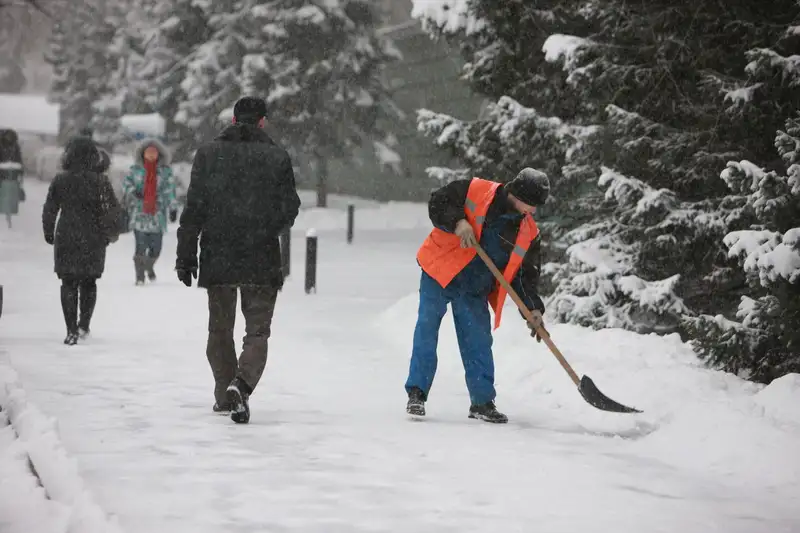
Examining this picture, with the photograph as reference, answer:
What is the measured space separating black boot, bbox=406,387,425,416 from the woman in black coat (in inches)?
160

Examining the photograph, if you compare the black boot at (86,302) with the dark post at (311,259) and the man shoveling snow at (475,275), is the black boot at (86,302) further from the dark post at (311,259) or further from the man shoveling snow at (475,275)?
the dark post at (311,259)

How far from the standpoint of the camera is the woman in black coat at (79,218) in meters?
10.4

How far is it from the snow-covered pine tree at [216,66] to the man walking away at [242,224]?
25.7m

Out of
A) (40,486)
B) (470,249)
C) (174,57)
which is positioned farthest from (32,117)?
(40,486)

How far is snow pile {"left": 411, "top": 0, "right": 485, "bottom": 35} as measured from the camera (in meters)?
13.0

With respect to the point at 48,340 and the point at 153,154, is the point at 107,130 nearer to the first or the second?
the point at 153,154

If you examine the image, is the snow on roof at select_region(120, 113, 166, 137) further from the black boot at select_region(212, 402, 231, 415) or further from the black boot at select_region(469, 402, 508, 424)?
the black boot at select_region(469, 402, 508, 424)

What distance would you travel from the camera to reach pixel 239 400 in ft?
23.1

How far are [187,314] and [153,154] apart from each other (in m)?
3.90

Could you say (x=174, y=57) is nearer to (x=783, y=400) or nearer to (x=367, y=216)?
(x=367, y=216)

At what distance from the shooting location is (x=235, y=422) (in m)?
7.15

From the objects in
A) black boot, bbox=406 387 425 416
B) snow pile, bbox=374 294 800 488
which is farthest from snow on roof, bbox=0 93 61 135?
black boot, bbox=406 387 425 416

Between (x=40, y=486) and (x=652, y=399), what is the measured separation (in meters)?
4.17

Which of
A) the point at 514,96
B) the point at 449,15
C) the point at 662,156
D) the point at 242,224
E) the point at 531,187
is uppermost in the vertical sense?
the point at 449,15
